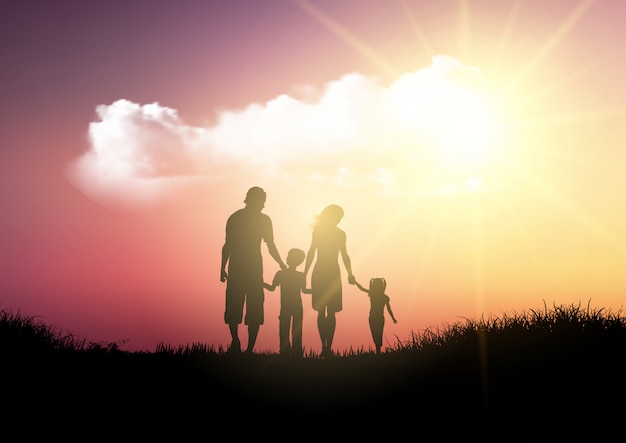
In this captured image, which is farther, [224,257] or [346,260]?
[346,260]

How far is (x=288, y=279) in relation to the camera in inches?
520

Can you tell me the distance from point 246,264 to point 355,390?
4.04 metres

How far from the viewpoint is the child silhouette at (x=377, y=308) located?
14.3m

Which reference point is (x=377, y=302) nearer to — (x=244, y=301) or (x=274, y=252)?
(x=274, y=252)

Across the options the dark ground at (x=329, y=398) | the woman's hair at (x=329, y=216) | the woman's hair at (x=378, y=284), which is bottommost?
the dark ground at (x=329, y=398)

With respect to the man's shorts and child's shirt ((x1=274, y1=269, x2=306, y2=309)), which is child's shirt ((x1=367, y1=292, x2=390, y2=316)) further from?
the man's shorts

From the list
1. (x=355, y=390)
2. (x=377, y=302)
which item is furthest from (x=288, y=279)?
(x=355, y=390)

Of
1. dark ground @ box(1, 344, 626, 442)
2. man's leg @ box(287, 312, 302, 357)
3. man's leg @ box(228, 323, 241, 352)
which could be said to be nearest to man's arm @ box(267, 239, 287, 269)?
man's leg @ box(287, 312, 302, 357)

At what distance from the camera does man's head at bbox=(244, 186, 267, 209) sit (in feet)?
40.6

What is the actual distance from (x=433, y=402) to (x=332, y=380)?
2.14 m

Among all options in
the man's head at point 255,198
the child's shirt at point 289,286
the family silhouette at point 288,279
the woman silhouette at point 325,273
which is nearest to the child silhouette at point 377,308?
the family silhouette at point 288,279

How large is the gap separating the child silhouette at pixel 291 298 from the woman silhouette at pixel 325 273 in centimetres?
31

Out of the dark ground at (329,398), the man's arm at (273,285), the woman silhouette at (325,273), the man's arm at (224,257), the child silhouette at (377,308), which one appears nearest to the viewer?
the dark ground at (329,398)

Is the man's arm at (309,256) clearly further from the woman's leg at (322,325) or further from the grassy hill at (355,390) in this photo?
the grassy hill at (355,390)
